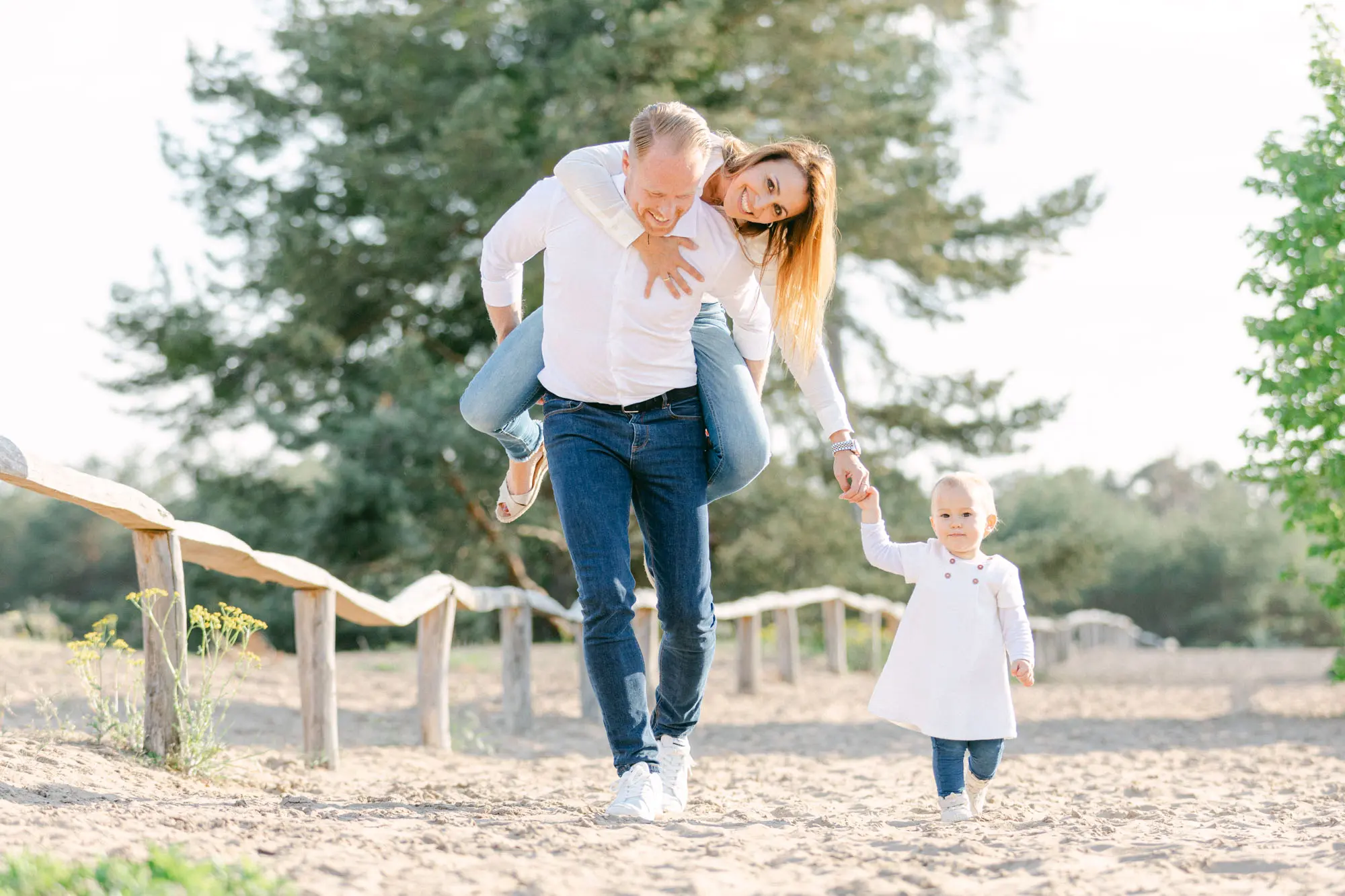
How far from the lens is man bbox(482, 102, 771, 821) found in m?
3.40

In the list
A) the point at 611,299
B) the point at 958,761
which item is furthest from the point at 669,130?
the point at 958,761

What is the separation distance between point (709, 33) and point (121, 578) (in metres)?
25.1

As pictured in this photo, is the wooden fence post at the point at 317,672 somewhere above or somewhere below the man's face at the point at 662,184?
below

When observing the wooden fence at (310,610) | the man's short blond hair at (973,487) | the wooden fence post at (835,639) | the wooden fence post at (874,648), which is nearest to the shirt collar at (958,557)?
the man's short blond hair at (973,487)

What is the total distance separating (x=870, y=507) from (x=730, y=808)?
1077 millimetres

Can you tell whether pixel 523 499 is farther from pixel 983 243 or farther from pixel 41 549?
pixel 41 549

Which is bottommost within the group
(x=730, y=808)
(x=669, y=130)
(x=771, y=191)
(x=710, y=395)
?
(x=730, y=808)

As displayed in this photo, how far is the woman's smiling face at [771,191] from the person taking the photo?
3.38m

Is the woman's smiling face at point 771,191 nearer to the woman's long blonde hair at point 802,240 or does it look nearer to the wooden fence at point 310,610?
the woman's long blonde hair at point 802,240

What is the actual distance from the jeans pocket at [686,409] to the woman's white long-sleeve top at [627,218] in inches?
12.8

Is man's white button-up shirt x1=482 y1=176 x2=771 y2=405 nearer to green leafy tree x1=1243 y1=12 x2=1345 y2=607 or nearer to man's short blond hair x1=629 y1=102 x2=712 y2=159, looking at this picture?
man's short blond hair x1=629 y1=102 x2=712 y2=159

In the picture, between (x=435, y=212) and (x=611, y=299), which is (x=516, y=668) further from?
(x=435, y=212)

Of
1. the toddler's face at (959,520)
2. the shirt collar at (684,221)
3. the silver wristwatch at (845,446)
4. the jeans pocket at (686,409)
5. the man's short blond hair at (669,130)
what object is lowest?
the toddler's face at (959,520)

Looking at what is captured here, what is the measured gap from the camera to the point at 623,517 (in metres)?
3.45
